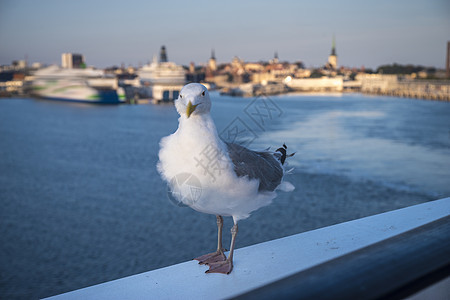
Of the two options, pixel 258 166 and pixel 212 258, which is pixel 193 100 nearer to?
pixel 258 166

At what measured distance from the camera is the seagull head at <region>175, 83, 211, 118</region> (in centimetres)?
110

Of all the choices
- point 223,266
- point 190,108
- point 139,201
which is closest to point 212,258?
point 223,266

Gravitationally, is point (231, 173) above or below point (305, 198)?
above

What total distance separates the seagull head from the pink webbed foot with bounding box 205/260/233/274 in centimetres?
45

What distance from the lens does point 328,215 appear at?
11500 mm

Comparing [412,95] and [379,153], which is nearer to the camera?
[379,153]

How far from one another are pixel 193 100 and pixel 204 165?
17cm

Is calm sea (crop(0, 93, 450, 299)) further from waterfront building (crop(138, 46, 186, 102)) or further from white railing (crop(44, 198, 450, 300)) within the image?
waterfront building (crop(138, 46, 186, 102))

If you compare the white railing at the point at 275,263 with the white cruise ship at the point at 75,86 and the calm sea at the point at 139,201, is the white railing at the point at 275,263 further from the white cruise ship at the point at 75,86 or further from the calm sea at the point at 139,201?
the white cruise ship at the point at 75,86

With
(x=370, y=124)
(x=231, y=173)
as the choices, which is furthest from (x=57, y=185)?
(x=370, y=124)

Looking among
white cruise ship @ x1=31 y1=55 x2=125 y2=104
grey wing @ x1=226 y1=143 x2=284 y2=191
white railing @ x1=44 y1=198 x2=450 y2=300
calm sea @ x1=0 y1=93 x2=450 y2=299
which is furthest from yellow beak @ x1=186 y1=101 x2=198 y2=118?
white cruise ship @ x1=31 y1=55 x2=125 y2=104

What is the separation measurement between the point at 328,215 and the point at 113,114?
30758 mm

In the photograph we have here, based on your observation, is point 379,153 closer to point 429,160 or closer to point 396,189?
point 429,160

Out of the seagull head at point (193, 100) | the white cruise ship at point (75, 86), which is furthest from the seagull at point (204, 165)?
the white cruise ship at point (75, 86)
